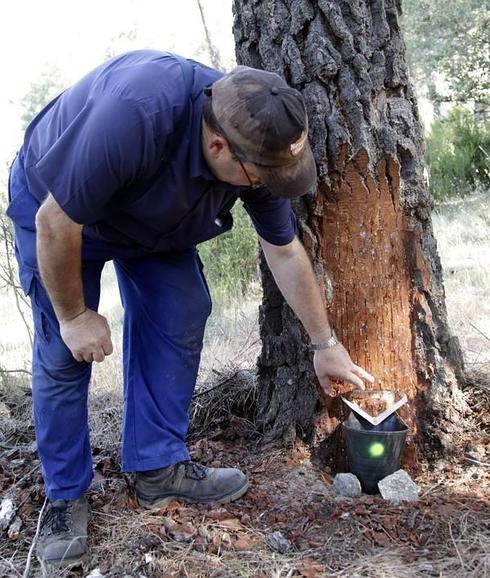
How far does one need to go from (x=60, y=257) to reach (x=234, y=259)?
17.2 ft

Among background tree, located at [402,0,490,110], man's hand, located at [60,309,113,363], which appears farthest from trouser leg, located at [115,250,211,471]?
background tree, located at [402,0,490,110]

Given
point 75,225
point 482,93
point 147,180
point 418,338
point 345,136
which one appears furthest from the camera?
point 482,93

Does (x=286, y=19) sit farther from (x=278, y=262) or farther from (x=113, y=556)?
(x=113, y=556)

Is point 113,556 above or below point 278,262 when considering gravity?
below

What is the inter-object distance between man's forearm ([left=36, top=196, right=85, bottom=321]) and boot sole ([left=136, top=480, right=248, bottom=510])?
867mm

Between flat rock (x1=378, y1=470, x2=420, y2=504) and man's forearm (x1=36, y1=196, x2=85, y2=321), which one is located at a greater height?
man's forearm (x1=36, y1=196, x2=85, y2=321)

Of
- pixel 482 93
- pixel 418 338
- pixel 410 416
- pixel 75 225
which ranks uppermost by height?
pixel 75 225

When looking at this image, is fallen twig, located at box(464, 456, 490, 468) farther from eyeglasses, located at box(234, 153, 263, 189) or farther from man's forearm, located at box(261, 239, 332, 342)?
eyeglasses, located at box(234, 153, 263, 189)

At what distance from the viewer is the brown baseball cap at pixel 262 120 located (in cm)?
197

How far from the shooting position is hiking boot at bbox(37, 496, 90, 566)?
7.67ft

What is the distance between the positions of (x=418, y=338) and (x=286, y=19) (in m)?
1.42

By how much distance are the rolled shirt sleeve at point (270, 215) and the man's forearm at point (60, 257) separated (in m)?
0.66

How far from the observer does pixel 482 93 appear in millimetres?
13047

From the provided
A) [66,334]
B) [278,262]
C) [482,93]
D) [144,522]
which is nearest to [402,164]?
[278,262]
